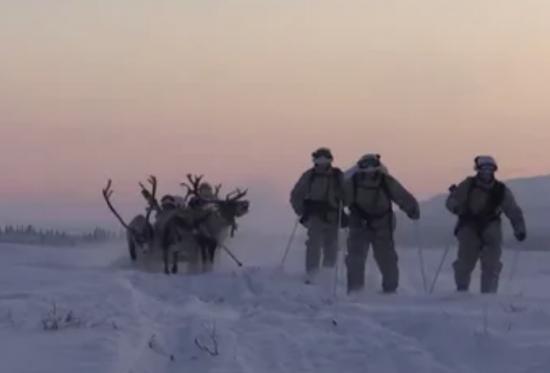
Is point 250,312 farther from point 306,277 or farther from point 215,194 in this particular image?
point 215,194

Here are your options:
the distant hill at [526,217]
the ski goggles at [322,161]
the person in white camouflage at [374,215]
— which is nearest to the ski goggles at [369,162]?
the person in white camouflage at [374,215]

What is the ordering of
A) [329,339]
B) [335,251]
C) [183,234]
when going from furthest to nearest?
[183,234] → [335,251] → [329,339]

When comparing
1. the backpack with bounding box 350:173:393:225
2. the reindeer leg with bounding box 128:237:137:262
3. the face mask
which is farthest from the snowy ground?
the reindeer leg with bounding box 128:237:137:262

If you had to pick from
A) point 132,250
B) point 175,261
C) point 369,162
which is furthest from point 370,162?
point 132,250

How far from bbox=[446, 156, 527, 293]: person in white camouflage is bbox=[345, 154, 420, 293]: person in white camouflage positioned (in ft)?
1.95

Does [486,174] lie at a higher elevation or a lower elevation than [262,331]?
higher

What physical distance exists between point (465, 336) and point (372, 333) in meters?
0.74

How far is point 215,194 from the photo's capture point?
23.0 metres

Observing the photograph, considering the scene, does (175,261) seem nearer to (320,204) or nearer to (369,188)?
(320,204)

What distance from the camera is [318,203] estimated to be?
1883 cm

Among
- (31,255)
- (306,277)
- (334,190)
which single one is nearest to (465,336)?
(306,277)

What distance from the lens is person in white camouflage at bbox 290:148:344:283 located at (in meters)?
18.8

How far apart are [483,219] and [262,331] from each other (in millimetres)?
6123

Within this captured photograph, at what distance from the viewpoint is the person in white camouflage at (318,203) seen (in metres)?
18.8
